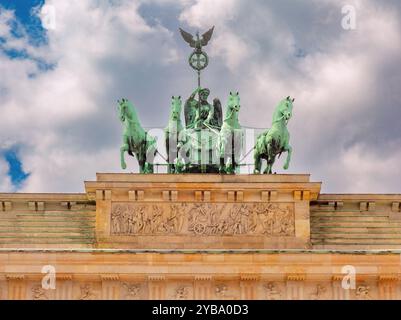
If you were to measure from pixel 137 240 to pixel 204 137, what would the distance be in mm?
3540

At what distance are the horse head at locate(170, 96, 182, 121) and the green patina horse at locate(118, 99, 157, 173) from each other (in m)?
0.81

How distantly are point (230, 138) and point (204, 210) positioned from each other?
207 cm

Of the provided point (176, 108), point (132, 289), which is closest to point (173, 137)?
point (176, 108)

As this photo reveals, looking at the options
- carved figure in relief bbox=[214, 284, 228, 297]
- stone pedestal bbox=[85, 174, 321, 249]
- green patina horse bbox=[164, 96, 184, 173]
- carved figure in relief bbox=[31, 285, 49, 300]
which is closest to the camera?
carved figure in relief bbox=[31, 285, 49, 300]

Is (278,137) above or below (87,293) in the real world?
above

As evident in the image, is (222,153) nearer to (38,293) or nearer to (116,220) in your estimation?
(116,220)

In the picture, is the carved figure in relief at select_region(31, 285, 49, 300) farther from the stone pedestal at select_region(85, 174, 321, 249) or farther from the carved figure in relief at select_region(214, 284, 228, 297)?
the carved figure in relief at select_region(214, 284, 228, 297)

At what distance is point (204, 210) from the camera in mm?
30000

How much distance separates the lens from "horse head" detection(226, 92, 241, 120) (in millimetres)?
31016

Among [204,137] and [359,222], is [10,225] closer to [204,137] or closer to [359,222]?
[204,137]

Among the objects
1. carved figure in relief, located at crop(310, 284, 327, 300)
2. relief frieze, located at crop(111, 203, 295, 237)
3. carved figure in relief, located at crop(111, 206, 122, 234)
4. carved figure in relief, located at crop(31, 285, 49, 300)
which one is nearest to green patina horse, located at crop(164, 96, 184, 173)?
relief frieze, located at crop(111, 203, 295, 237)

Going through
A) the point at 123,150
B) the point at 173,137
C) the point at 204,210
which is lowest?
the point at 204,210

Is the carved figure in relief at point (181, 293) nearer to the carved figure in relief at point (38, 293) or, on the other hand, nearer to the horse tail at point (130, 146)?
the carved figure in relief at point (38, 293)

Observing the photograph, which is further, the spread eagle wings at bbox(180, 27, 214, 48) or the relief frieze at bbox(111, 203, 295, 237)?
the spread eagle wings at bbox(180, 27, 214, 48)
